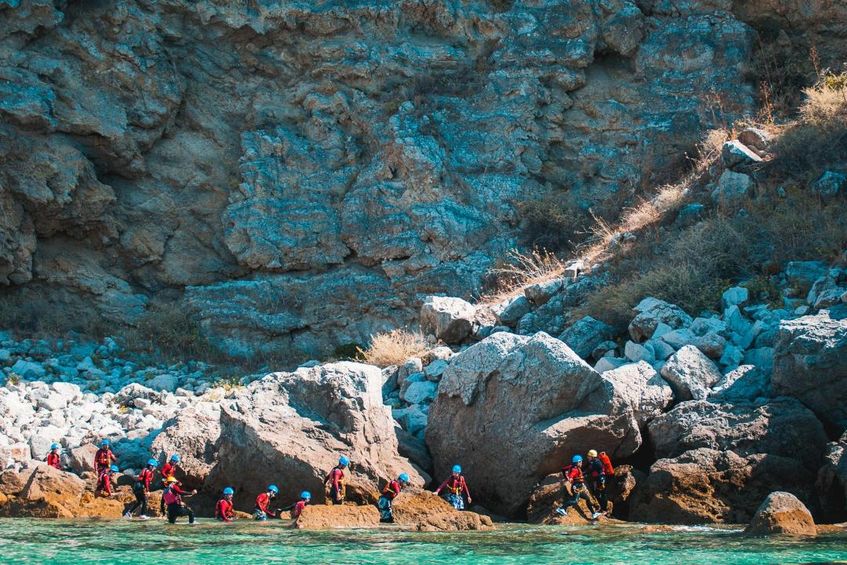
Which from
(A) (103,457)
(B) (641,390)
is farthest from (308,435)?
(B) (641,390)

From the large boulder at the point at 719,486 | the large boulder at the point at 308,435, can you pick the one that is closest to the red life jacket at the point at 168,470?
the large boulder at the point at 308,435

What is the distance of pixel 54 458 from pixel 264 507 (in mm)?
2766

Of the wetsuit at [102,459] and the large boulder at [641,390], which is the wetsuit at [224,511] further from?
the large boulder at [641,390]

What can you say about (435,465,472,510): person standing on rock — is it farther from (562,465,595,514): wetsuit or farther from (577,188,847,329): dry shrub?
(577,188,847,329): dry shrub

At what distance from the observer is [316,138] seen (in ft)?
59.5

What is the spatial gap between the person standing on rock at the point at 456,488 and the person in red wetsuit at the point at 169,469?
8.55 ft

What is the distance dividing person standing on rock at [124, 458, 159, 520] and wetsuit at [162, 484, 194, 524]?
0.34 metres

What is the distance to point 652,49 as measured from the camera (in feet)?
58.7

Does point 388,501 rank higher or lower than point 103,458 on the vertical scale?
lower

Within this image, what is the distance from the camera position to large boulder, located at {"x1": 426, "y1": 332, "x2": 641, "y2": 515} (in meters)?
9.87

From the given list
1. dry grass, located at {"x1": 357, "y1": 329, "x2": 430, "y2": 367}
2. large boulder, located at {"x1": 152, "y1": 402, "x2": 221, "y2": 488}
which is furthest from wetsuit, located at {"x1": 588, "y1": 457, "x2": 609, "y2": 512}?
dry grass, located at {"x1": 357, "y1": 329, "x2": 430, "y2": 367}

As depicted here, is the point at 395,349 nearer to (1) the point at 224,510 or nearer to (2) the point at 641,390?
(2) the point at 641,390

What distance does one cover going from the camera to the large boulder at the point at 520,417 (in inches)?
388

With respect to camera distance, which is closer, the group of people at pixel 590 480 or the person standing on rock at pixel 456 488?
the group of people at pixel 590 480
